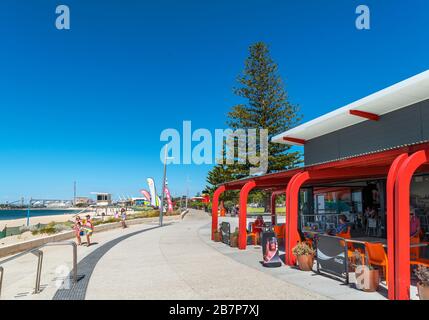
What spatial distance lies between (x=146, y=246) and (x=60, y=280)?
6663 mm

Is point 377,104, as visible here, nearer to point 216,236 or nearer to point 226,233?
point 226,233

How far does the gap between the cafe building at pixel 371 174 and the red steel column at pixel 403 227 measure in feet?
0.05

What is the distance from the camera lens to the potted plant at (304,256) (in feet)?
28.4

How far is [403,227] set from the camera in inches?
232

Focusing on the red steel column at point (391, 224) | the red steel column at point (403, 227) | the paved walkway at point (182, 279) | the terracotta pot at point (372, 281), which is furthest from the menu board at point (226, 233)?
the red steel column at point (403, 227)

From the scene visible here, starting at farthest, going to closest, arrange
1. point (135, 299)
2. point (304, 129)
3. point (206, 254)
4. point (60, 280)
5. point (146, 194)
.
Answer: point (146, 194), point (304, 129), point (206, 254), point (60, 280), point (135, 299)

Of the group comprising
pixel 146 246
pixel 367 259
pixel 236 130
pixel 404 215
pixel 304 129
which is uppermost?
pixel 236 130

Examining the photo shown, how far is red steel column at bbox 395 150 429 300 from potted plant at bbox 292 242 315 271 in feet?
9.36

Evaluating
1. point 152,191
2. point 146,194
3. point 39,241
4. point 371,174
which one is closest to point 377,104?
point 371,174

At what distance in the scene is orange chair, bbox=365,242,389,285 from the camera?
715 cm
